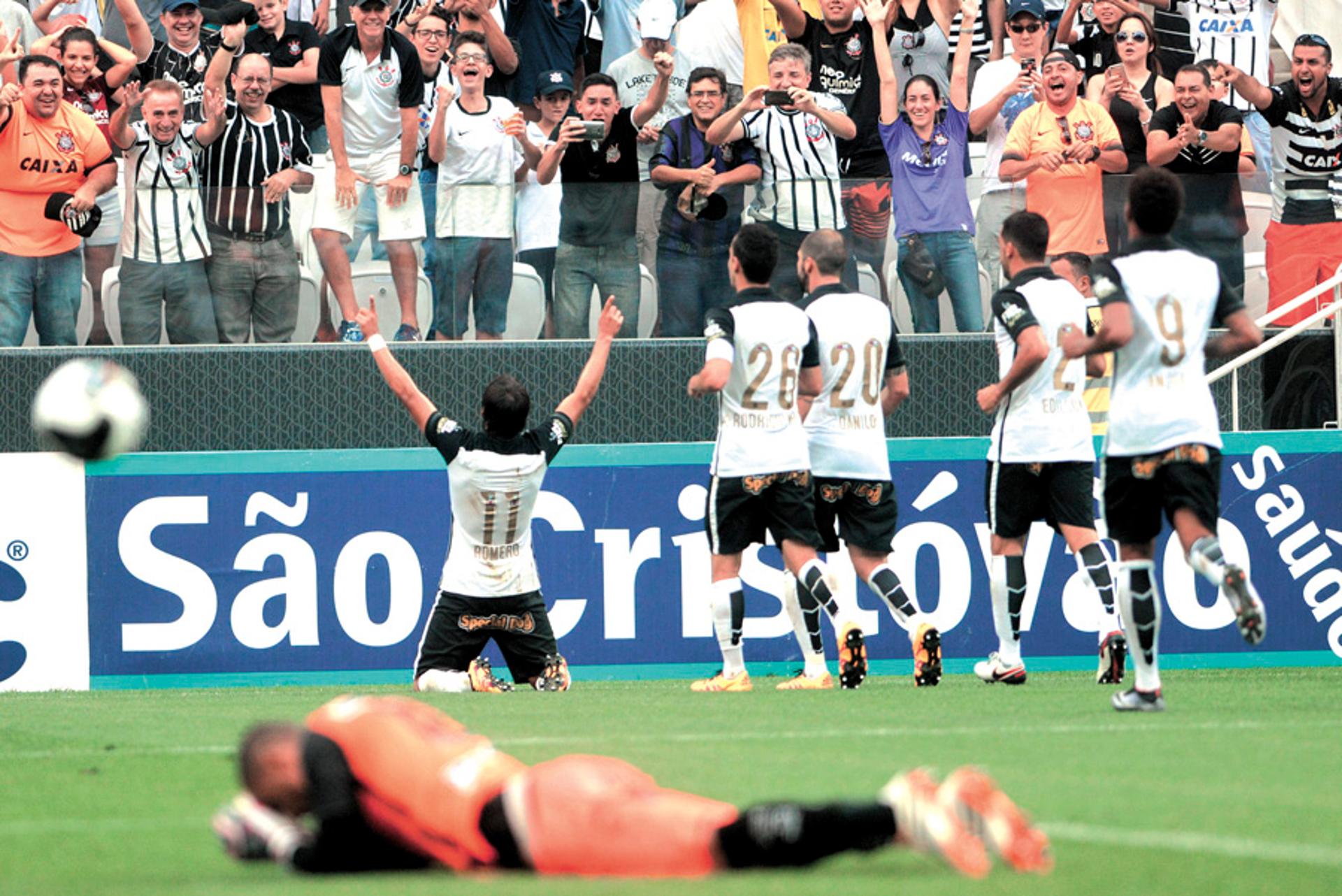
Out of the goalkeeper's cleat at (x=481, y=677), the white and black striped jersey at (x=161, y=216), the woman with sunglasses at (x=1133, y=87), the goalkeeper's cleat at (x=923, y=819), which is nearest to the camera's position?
the goalkeeper's cleat at (x=923, y=819)

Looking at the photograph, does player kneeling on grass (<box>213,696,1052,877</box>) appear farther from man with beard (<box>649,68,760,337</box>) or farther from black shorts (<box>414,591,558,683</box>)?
man with beard (<box>649,68,760,337</box>)

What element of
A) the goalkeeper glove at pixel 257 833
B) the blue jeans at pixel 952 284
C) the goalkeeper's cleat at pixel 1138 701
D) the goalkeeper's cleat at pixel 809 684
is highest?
the blue jeans at pixel 952 284

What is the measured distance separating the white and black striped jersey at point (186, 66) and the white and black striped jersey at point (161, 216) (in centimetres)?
99

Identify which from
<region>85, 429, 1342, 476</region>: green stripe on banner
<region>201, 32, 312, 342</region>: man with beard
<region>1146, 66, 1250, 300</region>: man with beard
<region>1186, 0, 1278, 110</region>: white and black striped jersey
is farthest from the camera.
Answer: <region>1186, 0, 1278, 110</region>: white and black striped jersey

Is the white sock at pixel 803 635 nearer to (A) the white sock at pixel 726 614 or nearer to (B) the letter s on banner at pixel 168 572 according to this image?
(A) the white sock at pixel 726 614

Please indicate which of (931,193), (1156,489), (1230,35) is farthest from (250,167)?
(1230,35)

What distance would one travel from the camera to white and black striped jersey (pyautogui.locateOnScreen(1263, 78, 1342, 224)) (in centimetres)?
1466

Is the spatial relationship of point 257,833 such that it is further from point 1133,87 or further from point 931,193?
point 1133,87

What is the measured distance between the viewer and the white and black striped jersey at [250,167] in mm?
13891

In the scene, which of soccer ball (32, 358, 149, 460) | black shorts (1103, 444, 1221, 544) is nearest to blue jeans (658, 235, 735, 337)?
black shorts (1103, 444, 1221, 544)

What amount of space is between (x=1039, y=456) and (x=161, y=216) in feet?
21.2

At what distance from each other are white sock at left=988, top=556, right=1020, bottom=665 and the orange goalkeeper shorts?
677 cm

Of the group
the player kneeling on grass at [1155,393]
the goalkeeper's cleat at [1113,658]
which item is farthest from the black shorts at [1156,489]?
the goalkeeper's cleat at [1113,658]

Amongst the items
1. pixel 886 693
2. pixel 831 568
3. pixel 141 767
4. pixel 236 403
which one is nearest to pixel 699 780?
pixel 141 767
